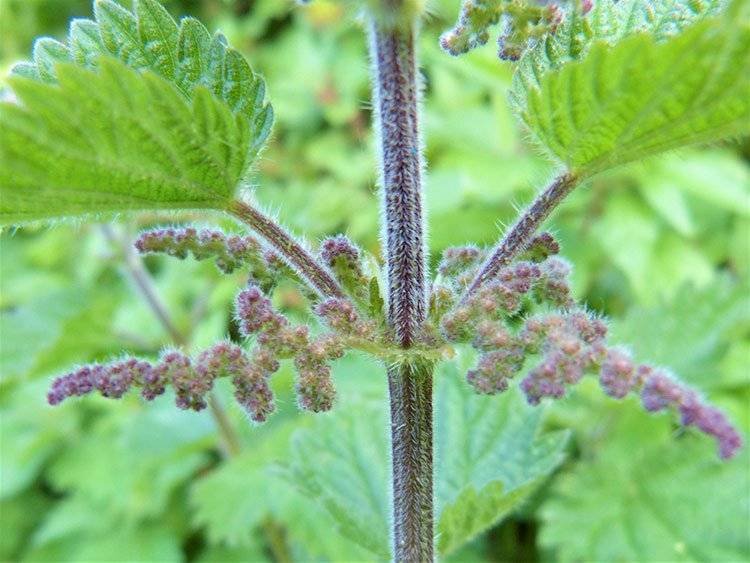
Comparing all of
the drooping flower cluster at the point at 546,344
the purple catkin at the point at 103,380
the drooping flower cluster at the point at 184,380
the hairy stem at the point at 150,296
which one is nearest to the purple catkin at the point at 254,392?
the drooping flower cluster at the point at 184,380

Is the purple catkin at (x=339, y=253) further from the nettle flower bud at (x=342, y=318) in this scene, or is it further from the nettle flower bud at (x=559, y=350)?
the nettle flower bud at (x=559, y=350)

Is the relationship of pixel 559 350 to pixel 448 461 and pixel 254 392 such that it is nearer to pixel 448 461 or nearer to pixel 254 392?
pixel 254 392

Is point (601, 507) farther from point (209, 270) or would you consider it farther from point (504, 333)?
point (504, 333)

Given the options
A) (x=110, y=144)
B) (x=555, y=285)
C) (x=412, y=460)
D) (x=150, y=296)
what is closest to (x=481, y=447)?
(x=412, y=460)

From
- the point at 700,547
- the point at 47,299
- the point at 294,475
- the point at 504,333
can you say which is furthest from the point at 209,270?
the point at 504,333

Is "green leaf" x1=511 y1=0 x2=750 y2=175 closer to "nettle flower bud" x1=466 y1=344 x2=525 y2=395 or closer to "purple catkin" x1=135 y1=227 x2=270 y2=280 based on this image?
"nettle flower bud" x1=466 y1=344 x2=525 y2=395
